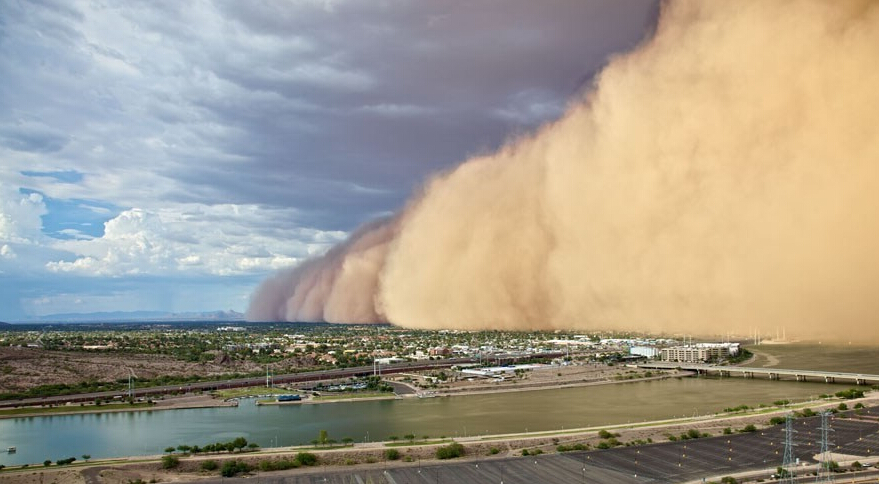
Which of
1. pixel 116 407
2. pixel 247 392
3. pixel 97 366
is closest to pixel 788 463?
pixel 247 392

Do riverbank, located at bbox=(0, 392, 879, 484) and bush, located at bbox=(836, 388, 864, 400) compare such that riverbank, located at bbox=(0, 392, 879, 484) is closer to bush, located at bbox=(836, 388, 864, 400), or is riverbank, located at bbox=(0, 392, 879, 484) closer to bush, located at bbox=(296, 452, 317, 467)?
bush, located at bbox=(296, 452, 317, 467)

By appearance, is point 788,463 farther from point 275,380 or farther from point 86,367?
point 86,367

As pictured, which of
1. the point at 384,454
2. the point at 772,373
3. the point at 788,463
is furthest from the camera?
the point at 772,373

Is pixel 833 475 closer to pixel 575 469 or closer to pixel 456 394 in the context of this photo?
pixel 575 469

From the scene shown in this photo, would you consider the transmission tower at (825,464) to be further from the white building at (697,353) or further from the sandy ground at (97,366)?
the sandy ground at (97,366)


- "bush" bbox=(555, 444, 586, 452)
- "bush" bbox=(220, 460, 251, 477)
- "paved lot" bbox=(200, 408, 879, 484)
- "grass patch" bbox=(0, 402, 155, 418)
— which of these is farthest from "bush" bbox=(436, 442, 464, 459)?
"grass patch" bbox=(0, 402, 155, 418)

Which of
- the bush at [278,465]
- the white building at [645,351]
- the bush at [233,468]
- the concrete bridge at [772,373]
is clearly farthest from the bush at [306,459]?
the white building at [645,351]

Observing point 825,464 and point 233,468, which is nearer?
point 825,464
